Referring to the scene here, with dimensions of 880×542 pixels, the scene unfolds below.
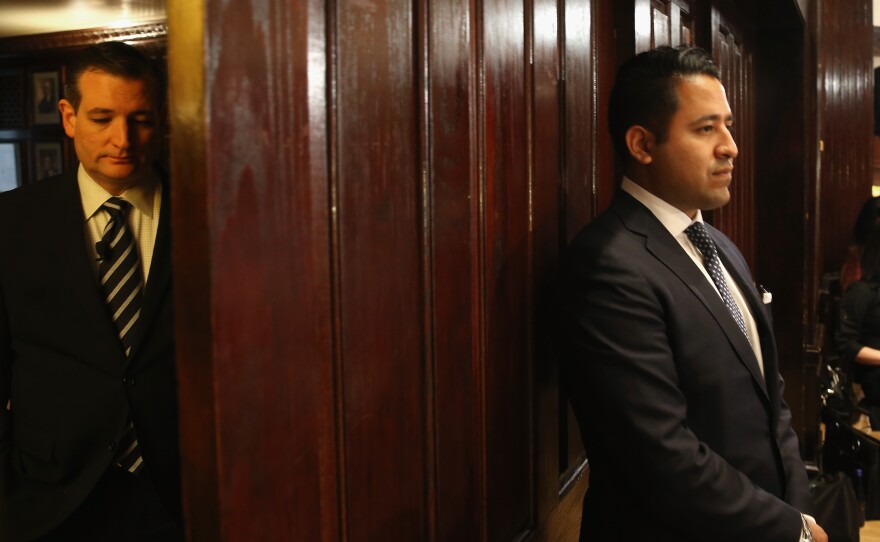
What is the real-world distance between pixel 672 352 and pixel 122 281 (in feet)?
3.32

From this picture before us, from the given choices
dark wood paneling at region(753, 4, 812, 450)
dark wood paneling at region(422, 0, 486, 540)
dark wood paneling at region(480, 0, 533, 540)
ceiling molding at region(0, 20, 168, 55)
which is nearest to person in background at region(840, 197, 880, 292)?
dark wood paneling at region(753, 4, 812, 450)

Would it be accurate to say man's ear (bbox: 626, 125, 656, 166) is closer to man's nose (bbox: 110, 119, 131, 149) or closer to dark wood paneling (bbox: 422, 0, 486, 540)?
dark wood paneling (bbox: 422, 0, 486, 540)

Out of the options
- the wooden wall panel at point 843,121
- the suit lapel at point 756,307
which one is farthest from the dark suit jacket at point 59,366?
Result: the wooden wall panel at point 843,121

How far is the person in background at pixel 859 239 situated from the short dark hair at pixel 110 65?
425 centimetres

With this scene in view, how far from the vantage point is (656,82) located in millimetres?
1449

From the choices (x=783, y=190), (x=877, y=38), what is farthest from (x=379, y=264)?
(x=877, y=38)

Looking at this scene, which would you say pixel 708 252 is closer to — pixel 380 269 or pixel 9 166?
pixel 380 269

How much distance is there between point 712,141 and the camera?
145 cm

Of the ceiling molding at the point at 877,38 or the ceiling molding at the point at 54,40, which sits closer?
the ceiling molding at the point at 54,40

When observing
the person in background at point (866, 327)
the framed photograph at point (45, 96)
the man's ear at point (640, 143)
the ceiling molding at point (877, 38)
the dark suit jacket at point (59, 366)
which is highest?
the ceiling molding at point (877, 38)

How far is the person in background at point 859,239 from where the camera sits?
4.41m

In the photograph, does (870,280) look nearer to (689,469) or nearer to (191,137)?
(689,469)

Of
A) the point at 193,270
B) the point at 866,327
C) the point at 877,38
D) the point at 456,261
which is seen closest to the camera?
the point at 193,270

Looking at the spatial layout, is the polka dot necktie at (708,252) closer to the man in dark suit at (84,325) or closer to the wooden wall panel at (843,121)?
the man in dark suit at (84,325)
